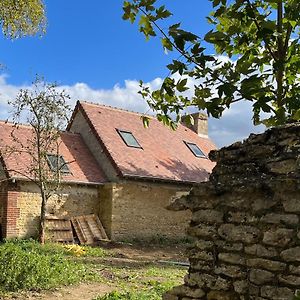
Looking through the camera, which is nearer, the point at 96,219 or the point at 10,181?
the point at 10,181

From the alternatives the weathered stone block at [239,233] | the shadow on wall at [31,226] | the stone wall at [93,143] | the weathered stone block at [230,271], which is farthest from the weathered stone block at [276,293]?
the stone wall at [93,143]

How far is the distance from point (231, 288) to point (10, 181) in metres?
13.9

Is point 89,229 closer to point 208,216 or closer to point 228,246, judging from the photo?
point 208,216

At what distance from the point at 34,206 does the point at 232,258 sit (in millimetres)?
14188

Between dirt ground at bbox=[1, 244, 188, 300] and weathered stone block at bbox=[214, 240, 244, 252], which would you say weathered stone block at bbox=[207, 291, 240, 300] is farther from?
dirt ground at bbox=[1, 244, 188, 300]

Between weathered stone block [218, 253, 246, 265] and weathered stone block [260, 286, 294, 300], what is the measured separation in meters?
0.30

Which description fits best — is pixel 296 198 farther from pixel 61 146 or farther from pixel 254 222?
pixel 61 146

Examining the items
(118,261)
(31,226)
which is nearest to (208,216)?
(118,261)

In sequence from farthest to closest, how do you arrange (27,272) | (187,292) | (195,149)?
1. (195,149)
2. (27,272)
3. (187,292)

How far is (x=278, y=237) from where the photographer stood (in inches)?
135

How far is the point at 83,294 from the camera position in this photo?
27.9 ft

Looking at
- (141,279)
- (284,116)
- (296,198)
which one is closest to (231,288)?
(296,198)

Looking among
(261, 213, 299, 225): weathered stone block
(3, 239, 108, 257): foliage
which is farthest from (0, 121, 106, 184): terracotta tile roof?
(261, 213, 299, 225): weathered stone block

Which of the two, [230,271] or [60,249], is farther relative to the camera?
[60,249]
